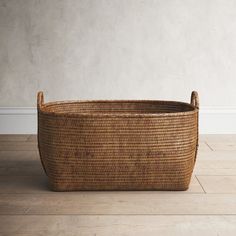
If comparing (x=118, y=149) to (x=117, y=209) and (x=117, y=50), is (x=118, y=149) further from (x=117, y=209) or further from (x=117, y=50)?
(x=117, y=50)

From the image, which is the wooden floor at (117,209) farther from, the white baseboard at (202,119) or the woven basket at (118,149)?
the white baseboard at (202,119)

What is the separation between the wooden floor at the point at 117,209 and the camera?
1208 mm

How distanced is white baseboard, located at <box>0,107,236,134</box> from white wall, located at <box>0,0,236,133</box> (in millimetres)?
23

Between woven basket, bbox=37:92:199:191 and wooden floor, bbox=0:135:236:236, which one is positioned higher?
woven basket, bbox=37:92:199:191

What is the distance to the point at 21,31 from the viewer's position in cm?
247

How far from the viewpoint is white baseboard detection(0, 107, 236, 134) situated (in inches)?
99.7

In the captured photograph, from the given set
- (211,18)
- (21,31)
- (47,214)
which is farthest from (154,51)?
(47,214)

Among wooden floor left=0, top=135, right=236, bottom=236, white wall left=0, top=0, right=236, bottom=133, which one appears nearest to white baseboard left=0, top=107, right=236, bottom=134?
white wall left=0, top=0, right=236, bottom=133

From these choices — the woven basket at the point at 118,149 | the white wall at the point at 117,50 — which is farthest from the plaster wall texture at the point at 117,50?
the woven basket at the point at 118,149

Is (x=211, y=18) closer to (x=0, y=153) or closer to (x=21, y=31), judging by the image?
(x=21, y=31)

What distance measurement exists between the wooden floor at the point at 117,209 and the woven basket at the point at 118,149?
4 centimetres

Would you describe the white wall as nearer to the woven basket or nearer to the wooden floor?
the wooden floor

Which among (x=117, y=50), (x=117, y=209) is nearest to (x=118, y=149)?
(x=117, y=209)

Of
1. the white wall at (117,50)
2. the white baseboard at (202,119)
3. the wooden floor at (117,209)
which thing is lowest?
the wooden floor at (117,209)
